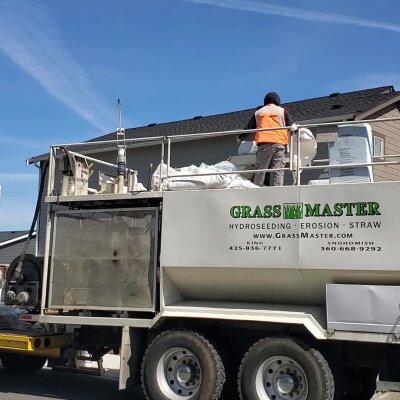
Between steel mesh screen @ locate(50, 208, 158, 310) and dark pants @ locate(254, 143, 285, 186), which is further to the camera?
dark pants @ locate(254, 143, 285, 186)

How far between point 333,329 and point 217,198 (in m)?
1.94

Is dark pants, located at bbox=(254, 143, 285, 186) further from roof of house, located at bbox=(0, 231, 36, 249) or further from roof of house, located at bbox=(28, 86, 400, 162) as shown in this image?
roof of house, located at bbox=(0, 231, 36, 249)

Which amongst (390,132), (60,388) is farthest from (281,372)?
(390,132)

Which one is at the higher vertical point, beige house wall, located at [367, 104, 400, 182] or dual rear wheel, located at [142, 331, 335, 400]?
beige house wall, located at [367, 104, 400, 182]

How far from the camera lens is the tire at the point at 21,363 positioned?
9258mm

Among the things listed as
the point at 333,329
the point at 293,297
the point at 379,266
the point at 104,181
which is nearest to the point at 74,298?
the point at 104,181

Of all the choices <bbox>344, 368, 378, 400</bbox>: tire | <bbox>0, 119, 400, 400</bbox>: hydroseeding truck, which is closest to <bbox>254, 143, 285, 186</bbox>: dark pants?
<bbox>0, 119, 400, 400</bbox>: hydroseeding truck

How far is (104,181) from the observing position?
801 centimetres

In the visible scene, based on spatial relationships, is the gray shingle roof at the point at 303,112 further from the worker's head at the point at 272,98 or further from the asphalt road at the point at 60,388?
the asphalt road at the point at 60,388

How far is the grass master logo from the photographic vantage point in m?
6.04

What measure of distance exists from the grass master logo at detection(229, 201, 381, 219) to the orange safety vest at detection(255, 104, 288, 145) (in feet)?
3.94

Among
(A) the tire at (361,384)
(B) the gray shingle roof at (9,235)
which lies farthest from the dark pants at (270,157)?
(B) the gray shingle roof at (9,235)

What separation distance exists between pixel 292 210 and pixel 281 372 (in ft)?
5.69

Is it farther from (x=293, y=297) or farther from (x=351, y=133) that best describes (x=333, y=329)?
(x=351, y=133)
